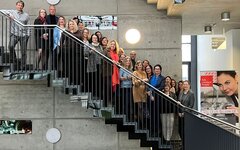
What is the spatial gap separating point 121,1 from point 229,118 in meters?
4.74

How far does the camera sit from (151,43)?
1136 centimetres

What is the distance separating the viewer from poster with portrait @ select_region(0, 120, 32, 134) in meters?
11.2

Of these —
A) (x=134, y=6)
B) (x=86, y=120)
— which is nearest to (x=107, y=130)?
(x=86, y=120)

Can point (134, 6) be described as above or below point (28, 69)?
above

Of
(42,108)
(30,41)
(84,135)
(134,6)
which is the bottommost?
(84,135)

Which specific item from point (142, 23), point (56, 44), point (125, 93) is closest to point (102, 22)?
point (142, 23)

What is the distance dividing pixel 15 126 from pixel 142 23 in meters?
4.23

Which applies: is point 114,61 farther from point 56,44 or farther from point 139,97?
→ point 56,44

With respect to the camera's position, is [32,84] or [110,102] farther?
[32,84]

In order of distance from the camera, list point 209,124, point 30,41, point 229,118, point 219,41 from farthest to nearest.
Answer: point 219,41 → point 229,118 → point 30,41 → point 209,124

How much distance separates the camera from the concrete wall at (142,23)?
11.3m

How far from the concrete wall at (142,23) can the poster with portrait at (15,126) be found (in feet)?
8.75

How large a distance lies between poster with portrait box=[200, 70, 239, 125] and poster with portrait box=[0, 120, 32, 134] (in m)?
5.45

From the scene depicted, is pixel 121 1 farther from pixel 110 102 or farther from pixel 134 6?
pixel 110 102
